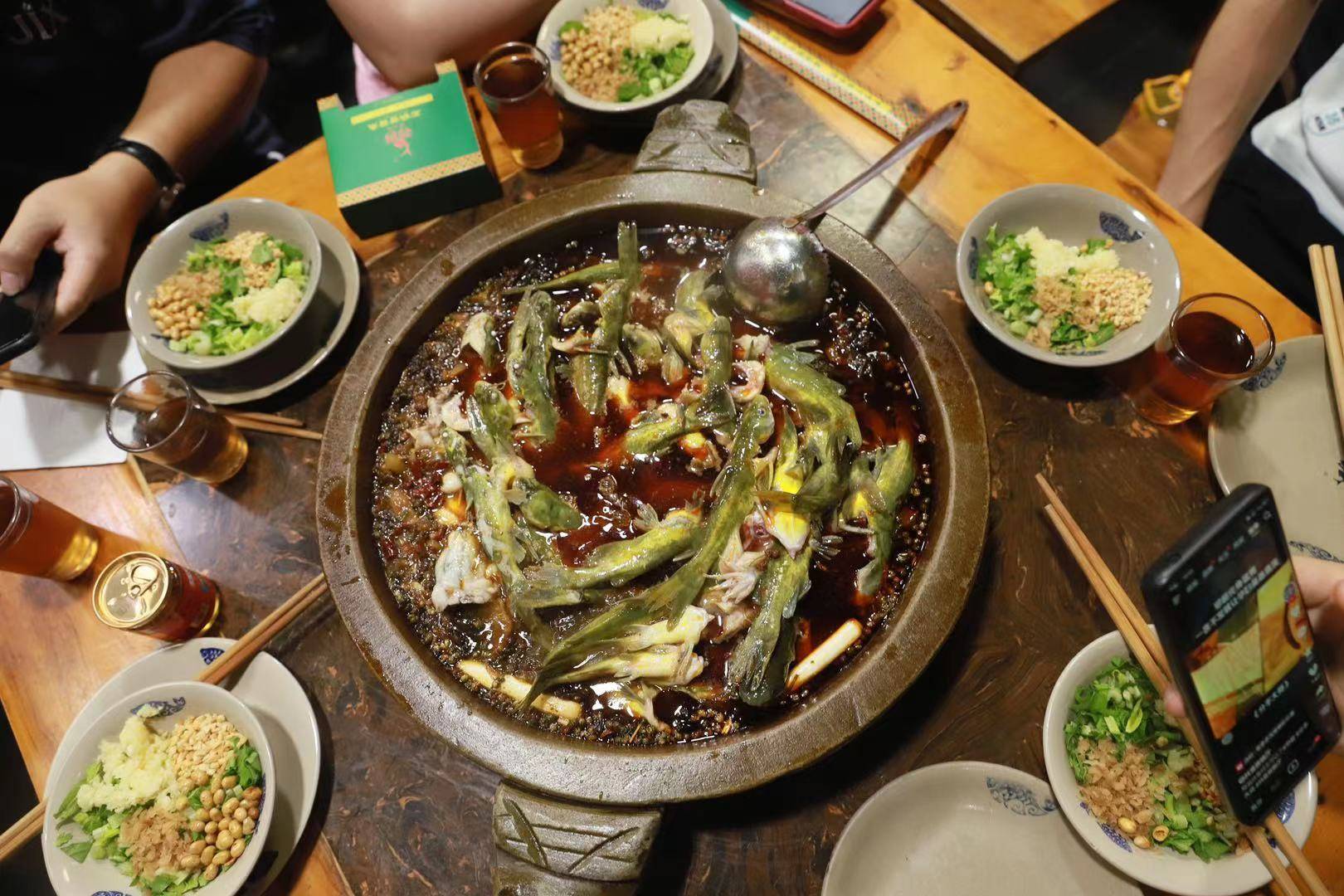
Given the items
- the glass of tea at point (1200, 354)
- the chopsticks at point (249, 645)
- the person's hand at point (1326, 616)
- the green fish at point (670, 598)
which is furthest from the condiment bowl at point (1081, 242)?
the chopsticks at point (249, 645)

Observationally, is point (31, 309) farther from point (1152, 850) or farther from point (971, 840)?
point (1152, 850)

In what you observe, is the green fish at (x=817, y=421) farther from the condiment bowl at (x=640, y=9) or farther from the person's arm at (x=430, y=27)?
the person's arm at (x=430, y=27)

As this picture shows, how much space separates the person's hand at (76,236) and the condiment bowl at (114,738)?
1.30 meters

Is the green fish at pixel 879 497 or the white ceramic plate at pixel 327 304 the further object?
the white ceramic plate at pixel 327 304

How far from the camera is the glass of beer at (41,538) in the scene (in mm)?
1953

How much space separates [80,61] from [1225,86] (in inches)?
162

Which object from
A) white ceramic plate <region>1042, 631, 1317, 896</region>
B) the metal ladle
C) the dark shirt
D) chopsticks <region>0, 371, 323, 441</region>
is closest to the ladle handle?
the metal ladle

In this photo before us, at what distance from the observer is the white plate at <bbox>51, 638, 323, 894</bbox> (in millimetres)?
1821

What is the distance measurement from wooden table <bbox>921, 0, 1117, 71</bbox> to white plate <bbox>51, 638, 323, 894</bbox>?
3.06 meters

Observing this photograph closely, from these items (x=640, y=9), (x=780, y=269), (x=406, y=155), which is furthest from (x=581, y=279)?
(x=640, y=9)

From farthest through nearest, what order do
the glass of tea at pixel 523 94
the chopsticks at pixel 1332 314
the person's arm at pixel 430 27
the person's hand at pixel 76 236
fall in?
the person's arm at pixel 430 27 < the glass of tea at pixel 523 94 < the person's hand at pixel 76 236 < the chopsticks at pixel 1332 314

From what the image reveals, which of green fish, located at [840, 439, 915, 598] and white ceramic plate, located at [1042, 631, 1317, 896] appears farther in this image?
green fish, located at [840, 439, 915, 598]

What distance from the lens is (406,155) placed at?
2377mm

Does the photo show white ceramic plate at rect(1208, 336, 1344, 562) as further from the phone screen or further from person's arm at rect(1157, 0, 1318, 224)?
the phone screen
